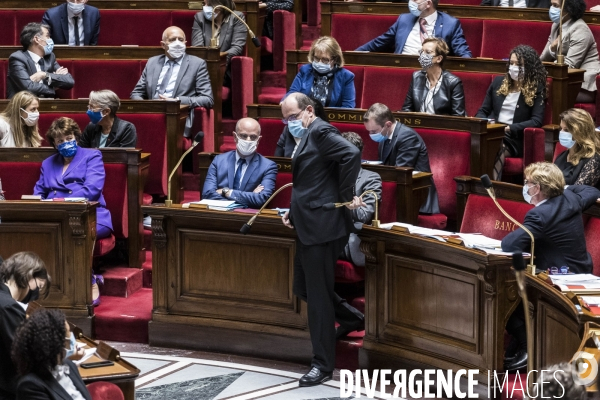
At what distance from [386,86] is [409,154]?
0.85m

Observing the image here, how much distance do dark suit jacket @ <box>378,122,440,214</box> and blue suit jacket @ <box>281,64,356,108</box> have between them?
526mm

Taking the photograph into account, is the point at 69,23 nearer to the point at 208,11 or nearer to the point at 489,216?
the point at 208,11

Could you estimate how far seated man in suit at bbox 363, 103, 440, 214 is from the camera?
3997 mm

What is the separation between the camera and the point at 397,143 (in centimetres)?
404

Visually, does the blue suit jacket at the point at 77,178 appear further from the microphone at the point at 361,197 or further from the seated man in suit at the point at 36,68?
the microphone at the point at 361,197

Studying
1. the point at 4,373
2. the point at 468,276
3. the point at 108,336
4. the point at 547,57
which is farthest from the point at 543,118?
the point at 4,373

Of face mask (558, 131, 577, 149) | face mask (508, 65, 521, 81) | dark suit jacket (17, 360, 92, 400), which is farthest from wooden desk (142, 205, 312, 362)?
dark suit jacket (17, 360, 92, 400)

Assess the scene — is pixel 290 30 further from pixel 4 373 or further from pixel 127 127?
pixel 4 373

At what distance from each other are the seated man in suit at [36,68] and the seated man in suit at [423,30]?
1440 millimetres

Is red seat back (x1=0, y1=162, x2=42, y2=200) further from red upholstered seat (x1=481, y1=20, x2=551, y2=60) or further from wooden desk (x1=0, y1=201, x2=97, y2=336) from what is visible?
red upholstered seat (x1=481, y1=20, x2=551, y2=60)

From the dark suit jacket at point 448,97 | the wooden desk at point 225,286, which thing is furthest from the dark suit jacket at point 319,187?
the dark suit jacket at point 448,97

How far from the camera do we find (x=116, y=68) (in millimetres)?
5062

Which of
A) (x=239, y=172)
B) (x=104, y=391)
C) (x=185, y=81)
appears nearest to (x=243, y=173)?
(x=239, y=172)

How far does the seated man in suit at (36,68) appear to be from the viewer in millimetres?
4840
